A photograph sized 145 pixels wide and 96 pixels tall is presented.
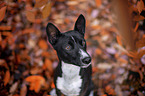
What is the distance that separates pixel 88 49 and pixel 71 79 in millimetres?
1701

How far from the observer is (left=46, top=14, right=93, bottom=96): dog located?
5.46ft

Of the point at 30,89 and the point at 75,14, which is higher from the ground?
the point at 75,14

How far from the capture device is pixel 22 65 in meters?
3.11

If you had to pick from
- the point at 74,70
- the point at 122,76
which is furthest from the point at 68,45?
the point at 122,76

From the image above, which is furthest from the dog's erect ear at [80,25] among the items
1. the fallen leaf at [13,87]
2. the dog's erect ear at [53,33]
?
the fallen leaf at [13,87]

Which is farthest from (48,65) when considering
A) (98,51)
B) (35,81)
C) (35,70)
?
(98,51)

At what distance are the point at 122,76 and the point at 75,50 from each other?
5.10 feet

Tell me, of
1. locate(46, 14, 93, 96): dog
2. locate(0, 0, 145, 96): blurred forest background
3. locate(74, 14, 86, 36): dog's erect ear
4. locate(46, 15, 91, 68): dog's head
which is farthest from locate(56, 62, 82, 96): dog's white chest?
locate(0, 0, 145, 96): blurred forest background

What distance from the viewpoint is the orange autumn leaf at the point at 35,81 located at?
2551mm

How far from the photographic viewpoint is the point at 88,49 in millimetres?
3441

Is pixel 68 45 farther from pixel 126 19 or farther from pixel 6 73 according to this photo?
pixel 6 73

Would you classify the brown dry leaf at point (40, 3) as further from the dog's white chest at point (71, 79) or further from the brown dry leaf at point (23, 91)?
the brown dry leaf at point (23, 91)

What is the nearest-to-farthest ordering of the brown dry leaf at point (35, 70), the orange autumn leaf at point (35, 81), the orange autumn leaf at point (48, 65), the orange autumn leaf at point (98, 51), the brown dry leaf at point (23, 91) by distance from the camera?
the brown dry leaf at point (23, 91) → the orange autumn leaf at point (35, 81) → the brown dry leaf at point (35, 70) → the orange autumn leaf at point (48, 65) → the orange autumn leaf at point (98, 51)

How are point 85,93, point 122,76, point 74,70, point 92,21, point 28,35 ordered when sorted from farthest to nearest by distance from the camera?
1. point 92,21
2. point 28,35
3. point 122,76
4. point 85,93
5. point 74,70
